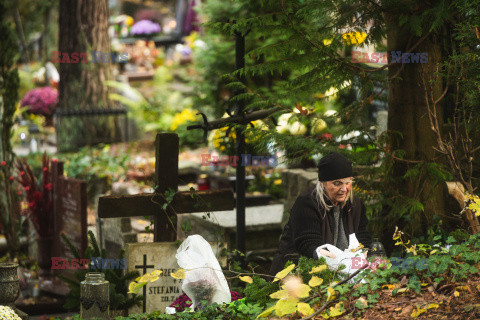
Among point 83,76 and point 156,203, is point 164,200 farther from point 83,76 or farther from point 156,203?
point 83,76

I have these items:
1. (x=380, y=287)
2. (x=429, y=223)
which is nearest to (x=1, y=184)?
(x=429, y=223)

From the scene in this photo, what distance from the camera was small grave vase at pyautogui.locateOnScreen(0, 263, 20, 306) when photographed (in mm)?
6176

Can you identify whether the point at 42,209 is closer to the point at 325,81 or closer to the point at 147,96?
the point at 325,81

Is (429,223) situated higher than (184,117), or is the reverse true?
(184,117)

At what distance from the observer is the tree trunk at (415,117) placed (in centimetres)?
621

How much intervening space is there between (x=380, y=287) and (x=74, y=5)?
11568 millimetres

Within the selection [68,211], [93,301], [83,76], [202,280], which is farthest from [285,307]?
[83,76]

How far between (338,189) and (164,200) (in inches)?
69.8

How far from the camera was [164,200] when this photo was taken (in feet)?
21.1

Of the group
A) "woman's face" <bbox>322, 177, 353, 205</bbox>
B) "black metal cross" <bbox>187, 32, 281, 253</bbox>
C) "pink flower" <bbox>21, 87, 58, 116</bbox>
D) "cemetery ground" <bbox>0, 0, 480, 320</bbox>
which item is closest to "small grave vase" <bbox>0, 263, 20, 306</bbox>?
"cemetery ground" <bbox>0, 0, 480, 320</bbox>

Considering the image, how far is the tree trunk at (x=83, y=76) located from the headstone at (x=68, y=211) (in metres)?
5.76

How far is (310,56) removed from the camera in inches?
241

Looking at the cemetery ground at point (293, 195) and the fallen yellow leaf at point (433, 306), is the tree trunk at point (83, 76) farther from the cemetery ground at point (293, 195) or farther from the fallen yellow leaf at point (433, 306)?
the fallen yellow leaf at point (433, 306)

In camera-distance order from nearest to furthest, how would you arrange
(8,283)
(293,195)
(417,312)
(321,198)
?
1. (417,312)
2. (321,198)
3. (8,283)
4. (293,195)
